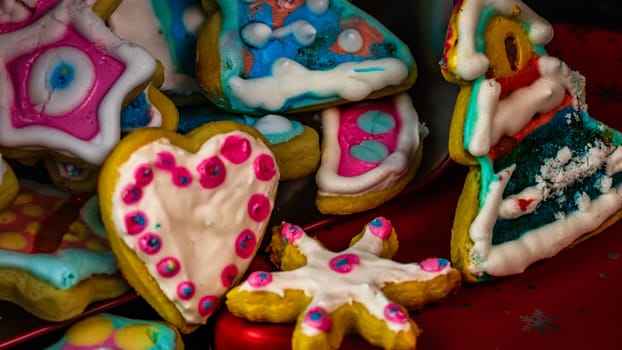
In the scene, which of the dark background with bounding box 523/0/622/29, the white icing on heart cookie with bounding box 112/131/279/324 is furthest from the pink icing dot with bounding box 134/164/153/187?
the dark background with bounding box 523/0/622/29

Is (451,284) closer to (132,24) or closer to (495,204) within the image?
(495,204)

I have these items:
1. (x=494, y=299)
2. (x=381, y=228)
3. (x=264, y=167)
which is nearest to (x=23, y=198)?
(x=264, y=167)

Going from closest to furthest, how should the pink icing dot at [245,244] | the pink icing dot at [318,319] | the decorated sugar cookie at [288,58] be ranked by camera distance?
the pink icing dot at [318,319]
the pink icing dot at [245,244]
the decorated sugar cookie at [288,58]

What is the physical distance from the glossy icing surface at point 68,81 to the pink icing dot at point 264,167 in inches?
5.2

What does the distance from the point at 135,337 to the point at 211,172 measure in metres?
0.16

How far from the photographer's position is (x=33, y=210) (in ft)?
2.87

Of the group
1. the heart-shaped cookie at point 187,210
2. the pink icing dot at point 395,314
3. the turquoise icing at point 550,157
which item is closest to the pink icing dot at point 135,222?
the heart-shaped cookie at point 187,210

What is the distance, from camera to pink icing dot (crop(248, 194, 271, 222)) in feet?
2.87

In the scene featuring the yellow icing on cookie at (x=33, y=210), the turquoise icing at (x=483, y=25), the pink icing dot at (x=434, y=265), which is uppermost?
the turquoise icing at (x=483, y=25)

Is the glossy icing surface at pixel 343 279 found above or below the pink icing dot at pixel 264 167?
below

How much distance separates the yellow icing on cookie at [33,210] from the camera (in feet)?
2.85

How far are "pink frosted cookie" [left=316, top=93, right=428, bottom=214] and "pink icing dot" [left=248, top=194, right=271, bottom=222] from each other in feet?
0.33

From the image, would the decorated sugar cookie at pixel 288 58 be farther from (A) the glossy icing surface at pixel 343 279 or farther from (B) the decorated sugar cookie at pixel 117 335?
(B) the decorated sugar cookie at pixel 117 335

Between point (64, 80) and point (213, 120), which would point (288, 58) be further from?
point (64, 80)
